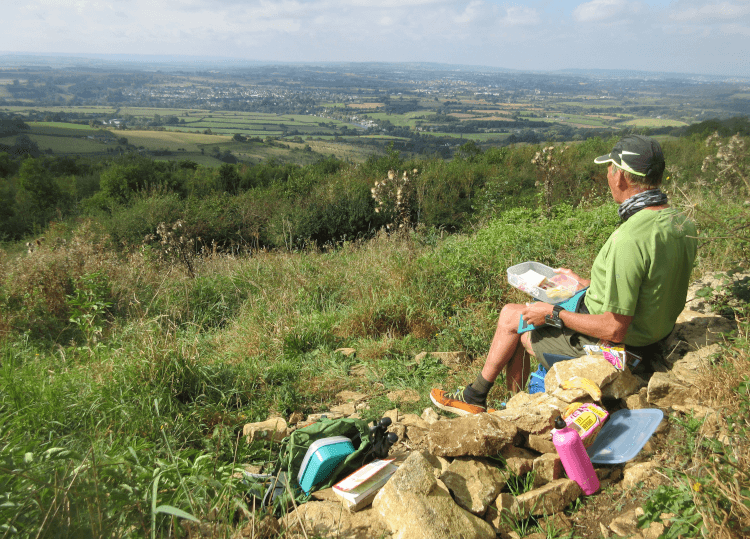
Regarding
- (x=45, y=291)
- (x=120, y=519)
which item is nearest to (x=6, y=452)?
(x=120, y=519)

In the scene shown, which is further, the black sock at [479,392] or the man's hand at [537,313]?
the black sock at [479,392]

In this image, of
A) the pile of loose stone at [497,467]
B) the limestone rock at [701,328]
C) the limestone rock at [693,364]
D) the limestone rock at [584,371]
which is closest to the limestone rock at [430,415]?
the pile of loose stone at [497,467]

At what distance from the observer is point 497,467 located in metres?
2.23

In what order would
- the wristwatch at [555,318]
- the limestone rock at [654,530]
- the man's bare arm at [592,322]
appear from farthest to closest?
the wristwatch at [555,318] → the man's bare arm at [592,322] → the limestone rock at [654,530]

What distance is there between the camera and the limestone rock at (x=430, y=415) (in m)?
2.83

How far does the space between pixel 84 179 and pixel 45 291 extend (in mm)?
34783

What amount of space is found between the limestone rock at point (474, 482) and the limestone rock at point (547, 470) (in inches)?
6.0

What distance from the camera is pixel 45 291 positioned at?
5.27 m

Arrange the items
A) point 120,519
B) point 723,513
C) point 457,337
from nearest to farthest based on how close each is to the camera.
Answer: point 723,513
point 120,519
point 457,337

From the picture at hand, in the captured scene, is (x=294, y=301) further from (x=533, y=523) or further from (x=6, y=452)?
(x=533, y=523)

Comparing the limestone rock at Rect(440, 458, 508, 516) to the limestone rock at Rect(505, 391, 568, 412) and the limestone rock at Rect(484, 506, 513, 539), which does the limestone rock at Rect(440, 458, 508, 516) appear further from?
the limestone rock at Rect(505, 391, 568, 412)

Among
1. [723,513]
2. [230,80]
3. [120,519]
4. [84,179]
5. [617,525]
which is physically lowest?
[84,179]

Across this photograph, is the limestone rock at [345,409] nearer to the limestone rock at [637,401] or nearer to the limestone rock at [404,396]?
the limestone rock at [404,396]

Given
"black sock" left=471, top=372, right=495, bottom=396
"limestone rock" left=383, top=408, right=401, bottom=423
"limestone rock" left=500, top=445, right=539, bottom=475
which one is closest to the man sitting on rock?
"black sock" left=471, top=372, right=495, bottom=396
